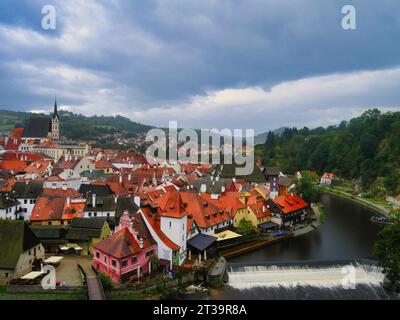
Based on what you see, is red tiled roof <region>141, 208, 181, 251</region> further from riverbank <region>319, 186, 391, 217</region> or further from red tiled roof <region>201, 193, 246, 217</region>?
riverbank <region>319, 186, 391, 217</region>

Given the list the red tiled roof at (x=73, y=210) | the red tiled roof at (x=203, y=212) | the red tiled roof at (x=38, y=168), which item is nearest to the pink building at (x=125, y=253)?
the red tiled roof at (x=203, y=212)

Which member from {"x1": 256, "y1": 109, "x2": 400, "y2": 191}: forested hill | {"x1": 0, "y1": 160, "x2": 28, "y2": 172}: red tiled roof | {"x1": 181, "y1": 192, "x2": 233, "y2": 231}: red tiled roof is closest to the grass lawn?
{"x1": 181, "y1": 192, "x2": 233, "y2": 231}: red tiled roof

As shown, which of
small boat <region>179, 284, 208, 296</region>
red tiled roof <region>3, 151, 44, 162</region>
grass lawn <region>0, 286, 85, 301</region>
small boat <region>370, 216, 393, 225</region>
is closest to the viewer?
grass lawn <region>0, 286, 85, 301</region>

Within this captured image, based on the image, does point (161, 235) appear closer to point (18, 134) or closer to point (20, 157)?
point (20, 157)

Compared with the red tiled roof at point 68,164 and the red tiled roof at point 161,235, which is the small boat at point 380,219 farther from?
the red tiled roof at point 68,164

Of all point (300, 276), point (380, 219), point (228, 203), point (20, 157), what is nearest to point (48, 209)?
point (228, 203)
